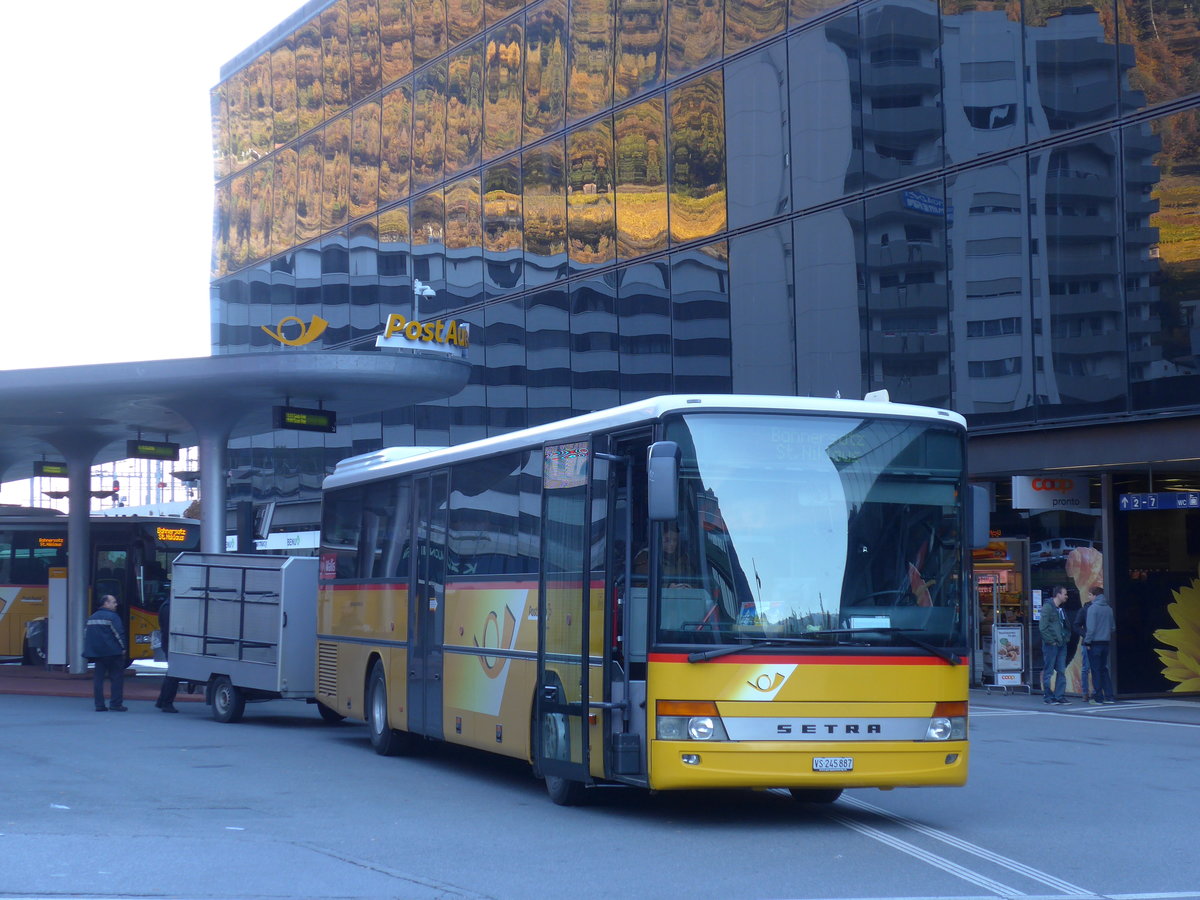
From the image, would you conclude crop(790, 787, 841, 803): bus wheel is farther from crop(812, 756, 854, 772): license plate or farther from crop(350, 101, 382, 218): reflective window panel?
crop(350, 101, 382, 218): reflective window panel

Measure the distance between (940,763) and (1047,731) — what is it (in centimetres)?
922

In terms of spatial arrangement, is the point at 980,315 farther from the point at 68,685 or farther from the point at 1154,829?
the point at 68,685

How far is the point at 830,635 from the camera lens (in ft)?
34.8

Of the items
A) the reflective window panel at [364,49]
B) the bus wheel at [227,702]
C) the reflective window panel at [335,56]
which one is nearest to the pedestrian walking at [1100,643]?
the bus wheel at [227,702]

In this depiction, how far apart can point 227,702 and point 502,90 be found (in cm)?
1974

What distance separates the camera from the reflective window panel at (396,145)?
132 ft

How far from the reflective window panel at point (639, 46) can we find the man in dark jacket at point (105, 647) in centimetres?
1588

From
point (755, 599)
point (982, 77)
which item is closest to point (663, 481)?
point (755, 599)

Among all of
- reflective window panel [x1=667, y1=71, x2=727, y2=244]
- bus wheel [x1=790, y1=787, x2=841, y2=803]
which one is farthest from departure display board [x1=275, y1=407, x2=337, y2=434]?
bus wheel [x1=790, y1=787, x2=841, y2=803]

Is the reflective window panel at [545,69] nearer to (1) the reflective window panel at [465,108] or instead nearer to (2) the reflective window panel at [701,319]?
(1) the reflective window panel at [465,108]

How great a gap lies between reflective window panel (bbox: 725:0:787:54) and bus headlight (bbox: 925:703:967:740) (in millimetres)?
19650

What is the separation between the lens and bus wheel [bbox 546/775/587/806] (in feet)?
39.2

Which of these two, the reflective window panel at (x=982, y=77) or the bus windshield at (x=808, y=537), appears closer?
the bus windshield at (x=808, y=537)

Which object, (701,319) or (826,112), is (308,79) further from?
(826,112)
